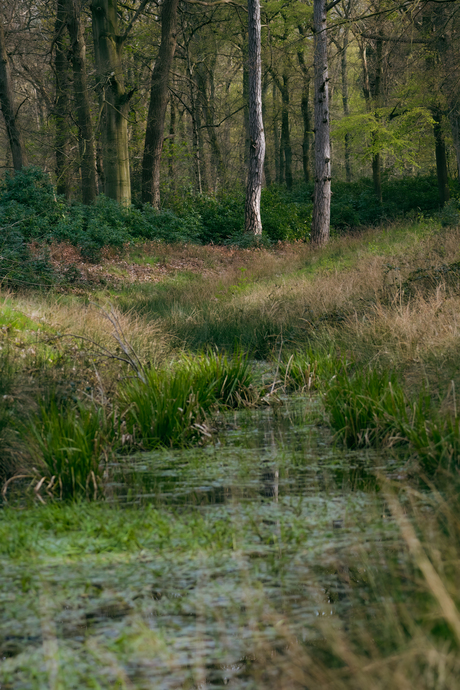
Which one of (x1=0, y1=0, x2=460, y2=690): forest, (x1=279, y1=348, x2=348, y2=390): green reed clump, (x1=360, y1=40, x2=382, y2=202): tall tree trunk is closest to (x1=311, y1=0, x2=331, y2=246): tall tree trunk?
(x1=0, y1=0, x2=460, y2=690): forest

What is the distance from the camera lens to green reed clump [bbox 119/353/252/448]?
15.0 ft

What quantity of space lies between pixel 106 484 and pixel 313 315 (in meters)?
5.25

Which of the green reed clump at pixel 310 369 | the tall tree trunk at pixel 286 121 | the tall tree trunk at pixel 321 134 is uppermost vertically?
the tall tree trunk at pixel 286 121

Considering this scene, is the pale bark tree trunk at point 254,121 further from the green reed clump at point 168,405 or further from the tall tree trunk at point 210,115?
the green reed clump at point 168,405

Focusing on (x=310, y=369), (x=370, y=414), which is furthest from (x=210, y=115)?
(x=370, y=414)

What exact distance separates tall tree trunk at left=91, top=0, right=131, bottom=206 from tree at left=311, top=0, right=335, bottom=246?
17.9ft

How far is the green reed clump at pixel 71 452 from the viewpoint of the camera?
3.47 m

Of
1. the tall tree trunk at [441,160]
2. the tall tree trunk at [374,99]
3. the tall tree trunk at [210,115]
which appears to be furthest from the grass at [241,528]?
the tall tree trunk at [210,115]

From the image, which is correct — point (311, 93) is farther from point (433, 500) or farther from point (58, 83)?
point (433, 500)

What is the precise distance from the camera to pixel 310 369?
6.32m

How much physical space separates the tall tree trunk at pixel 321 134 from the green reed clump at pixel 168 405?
495 inches

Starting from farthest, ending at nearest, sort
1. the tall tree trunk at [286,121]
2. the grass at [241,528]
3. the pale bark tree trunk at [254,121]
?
the tall tree trunk at [286,121]
the pale bark tree trunk at [254,121]
the grass at [241,528]

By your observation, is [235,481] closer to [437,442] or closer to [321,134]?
[437,442]

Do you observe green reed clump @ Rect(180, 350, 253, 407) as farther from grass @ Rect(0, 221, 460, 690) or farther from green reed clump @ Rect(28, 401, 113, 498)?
green reed clump @ Rect(28, 401, 113, 498)
